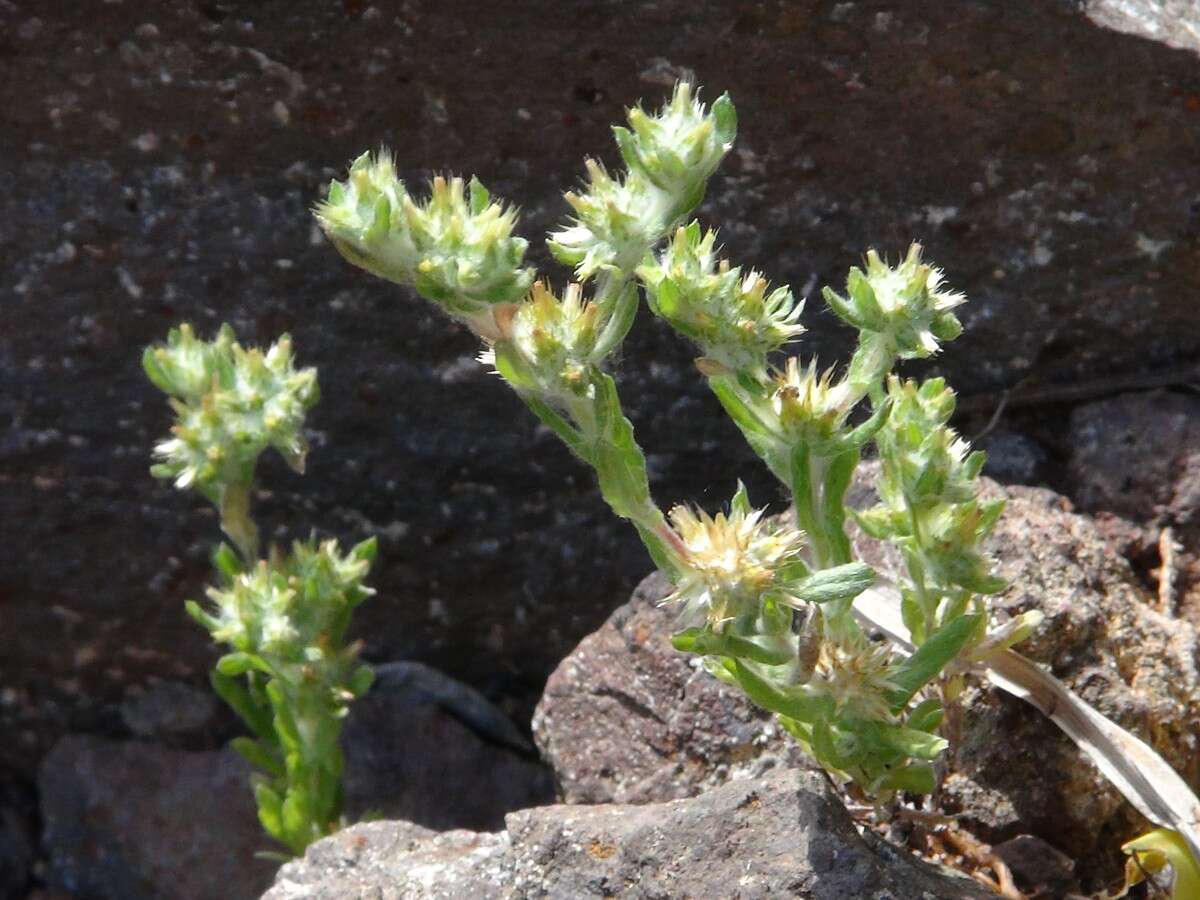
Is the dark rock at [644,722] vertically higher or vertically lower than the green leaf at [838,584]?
lower

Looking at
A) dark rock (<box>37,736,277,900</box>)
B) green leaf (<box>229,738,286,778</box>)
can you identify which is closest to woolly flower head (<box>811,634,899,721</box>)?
green leaf (<box>229,738,286,778</box>)

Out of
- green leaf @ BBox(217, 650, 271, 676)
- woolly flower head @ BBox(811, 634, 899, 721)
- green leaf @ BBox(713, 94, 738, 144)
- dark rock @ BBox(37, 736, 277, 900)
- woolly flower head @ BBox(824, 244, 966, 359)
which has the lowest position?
dark rock @ BBox(37, 736, 277, 900)

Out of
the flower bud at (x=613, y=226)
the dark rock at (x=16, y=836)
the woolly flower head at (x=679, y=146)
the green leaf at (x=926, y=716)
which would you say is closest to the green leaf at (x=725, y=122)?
the woolly flower head at (x=679, y=146)

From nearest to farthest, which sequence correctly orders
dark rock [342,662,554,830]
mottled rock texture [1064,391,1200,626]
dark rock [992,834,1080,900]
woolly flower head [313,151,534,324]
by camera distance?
woolly flower head [313,151,534,324]
dark rock [992,834,1080,900]
mottled rock texture [1064,391,1200,626]
dark rock [342,662,554,830]

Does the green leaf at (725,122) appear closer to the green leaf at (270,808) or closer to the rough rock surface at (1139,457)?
the rough rock surface at (1139,457)

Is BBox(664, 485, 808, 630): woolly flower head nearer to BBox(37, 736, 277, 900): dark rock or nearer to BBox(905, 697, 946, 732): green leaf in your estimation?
BBox(905, 697, 946, 732): green leaf

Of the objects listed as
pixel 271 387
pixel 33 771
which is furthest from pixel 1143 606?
pixel 33 771

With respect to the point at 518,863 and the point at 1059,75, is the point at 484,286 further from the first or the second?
the point at 1059,75
